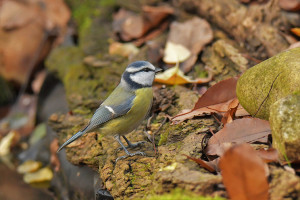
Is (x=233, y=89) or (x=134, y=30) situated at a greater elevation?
(x=233, y=89)

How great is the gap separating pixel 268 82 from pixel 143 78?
3.35ft

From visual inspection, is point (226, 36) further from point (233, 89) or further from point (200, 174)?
point (200, 174)

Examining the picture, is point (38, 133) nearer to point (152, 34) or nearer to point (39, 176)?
point (39, 176)

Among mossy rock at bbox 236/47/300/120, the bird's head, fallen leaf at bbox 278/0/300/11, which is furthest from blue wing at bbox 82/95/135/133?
fallen leaf at bbox 278/0/300/11

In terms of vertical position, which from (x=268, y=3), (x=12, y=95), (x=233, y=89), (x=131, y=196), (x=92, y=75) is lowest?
(x=12, y=95)

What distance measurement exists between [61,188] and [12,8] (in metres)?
3.61

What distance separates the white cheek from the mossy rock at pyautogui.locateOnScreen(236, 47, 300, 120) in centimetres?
76

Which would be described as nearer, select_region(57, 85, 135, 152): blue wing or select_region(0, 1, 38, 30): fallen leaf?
select_region(57, 85, 135, 152): blue wing

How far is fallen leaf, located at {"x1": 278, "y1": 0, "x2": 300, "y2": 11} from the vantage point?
3533mm

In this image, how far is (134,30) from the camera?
483cm

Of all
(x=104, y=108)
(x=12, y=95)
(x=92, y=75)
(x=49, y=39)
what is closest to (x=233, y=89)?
(x=104, y=108)

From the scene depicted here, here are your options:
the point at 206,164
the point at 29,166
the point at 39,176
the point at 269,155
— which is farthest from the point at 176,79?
the point at 29,166

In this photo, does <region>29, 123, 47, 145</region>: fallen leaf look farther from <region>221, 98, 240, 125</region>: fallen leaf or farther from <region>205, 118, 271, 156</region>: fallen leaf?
<region>205, 118, 271, 156</region>: fallen leaf

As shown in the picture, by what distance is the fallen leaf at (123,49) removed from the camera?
14.8 ft
